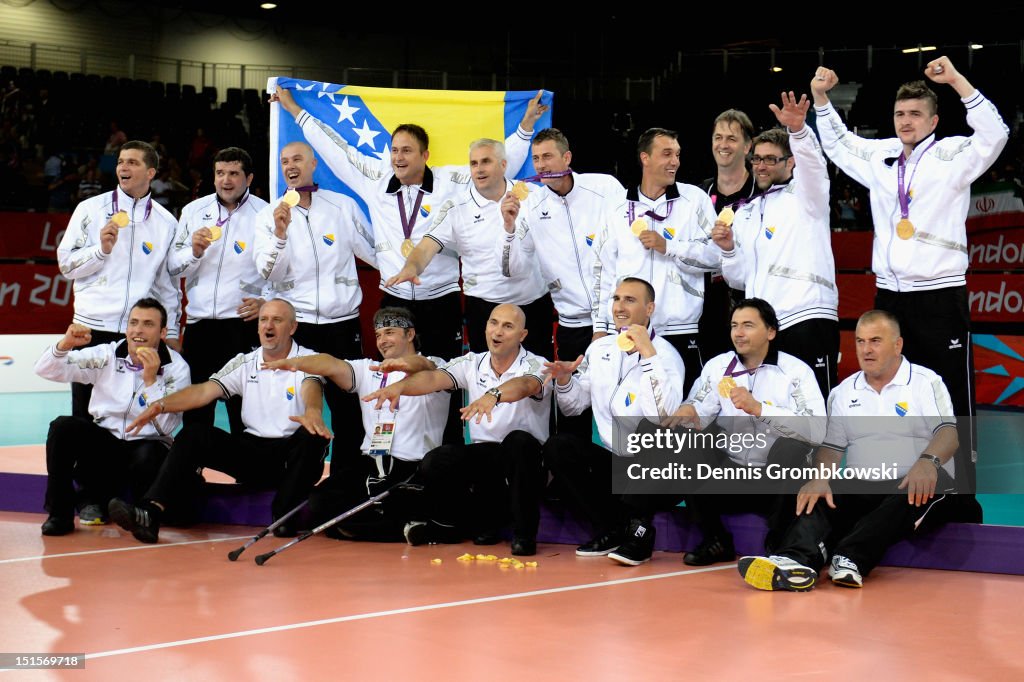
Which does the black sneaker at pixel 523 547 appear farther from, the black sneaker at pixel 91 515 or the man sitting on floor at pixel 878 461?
the black sneaker at pixel 91 515

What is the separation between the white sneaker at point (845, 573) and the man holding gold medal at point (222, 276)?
12.4 feet

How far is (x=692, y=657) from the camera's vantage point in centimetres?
424

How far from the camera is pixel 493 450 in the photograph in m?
6.51

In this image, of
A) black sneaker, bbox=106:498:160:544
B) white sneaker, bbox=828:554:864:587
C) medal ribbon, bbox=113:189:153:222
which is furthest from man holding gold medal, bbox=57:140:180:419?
white sneaker, bbox=828:554:864:587

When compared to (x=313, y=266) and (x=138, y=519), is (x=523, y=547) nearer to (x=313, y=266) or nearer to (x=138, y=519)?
(x=138, y=519)

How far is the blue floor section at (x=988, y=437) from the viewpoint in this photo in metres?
7.78

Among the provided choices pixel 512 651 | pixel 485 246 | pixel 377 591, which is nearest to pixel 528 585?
pixel 377 591

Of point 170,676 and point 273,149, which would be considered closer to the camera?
point 170,676

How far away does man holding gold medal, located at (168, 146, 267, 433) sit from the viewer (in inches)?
294

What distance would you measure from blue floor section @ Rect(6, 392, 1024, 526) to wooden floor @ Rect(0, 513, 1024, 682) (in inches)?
89.3

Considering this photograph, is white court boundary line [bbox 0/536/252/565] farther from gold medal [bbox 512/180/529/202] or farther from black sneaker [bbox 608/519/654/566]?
gold medal [bbox 512/180/529/202]

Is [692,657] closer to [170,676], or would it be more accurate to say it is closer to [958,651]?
[958,651]

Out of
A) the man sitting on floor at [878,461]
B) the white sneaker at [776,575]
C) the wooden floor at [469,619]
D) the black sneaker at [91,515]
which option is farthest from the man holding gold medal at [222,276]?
the man sitting on floor at [878,461]

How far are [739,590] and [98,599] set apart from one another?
285cm
